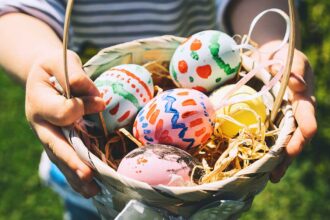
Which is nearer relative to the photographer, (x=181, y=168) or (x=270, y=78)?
(x=181, y=168)

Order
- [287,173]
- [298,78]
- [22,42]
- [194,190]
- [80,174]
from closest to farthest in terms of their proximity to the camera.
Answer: [194,190], [80,174], [298,78], [22,42], [287,173]

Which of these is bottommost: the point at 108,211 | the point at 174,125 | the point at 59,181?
the point at 59,181

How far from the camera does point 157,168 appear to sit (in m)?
1.03

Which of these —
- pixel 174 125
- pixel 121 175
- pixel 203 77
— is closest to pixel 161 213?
pixel 121 175

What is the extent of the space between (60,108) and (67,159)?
0.10 meters

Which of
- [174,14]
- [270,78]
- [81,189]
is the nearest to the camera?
[81,189]

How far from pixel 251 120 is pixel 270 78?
104 millimetres

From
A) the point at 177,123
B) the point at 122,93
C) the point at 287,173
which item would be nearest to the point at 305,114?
the point at 177,123

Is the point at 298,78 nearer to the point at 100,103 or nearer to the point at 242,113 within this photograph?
the point at 242,113

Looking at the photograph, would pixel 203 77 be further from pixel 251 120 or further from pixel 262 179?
pixel 262 179

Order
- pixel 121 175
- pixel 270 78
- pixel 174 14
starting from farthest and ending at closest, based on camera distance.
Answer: pixel 174 14 < pixel 270 78 < pixel 121 175

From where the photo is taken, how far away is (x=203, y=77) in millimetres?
1241

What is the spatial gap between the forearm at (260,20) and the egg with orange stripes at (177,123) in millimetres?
342

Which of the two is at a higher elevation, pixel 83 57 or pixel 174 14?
pixel 174 14
